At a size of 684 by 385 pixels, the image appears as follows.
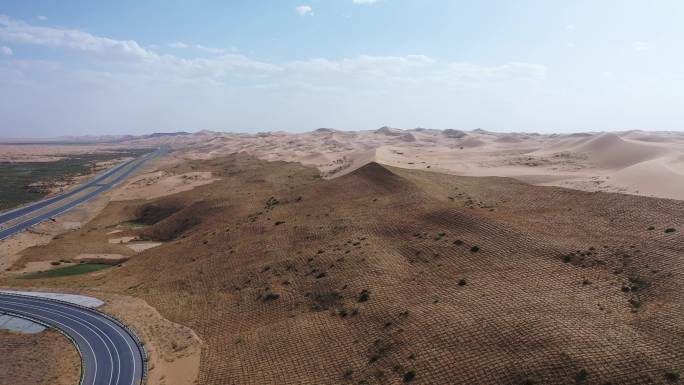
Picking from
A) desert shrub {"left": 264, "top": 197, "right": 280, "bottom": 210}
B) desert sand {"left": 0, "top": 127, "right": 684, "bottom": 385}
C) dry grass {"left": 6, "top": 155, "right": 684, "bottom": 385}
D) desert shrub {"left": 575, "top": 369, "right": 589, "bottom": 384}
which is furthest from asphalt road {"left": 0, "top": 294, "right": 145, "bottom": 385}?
desert shrub {"left": 264, "top": 197, "right": 280, "bottom": 210}

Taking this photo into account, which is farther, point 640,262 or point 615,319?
point 640,262

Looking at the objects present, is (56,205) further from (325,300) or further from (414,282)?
(414,282)

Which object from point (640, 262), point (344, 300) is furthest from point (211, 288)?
point (640, 262)

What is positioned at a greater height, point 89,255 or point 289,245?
point 289,245

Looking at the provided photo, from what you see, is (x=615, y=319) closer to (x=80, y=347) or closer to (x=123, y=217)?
(x=80, y=347)

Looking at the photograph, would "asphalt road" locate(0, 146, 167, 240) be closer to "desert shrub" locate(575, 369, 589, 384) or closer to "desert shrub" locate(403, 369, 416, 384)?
"desert shrub" locate(403, 369, 416, 384)

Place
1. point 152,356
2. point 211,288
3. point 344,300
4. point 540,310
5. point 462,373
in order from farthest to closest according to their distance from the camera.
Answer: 1. point 211,288
2. point 344,300
3. point 152,356
4. point 540,310
5. point 462,373

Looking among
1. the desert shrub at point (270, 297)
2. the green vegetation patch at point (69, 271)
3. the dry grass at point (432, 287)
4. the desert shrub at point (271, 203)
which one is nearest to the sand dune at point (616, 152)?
the dry grass at point (432, 287)
